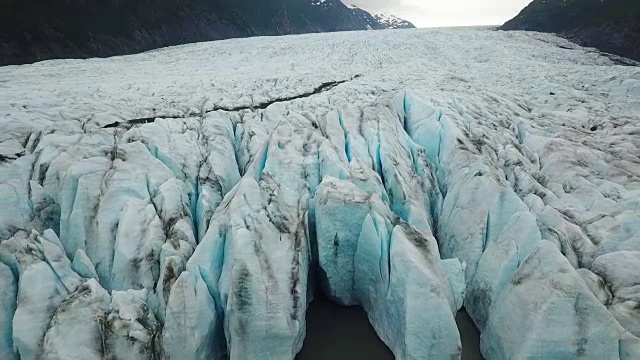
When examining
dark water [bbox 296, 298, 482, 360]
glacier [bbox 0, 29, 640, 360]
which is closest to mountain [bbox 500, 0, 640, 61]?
glacier [bbox 0, 29, 640, 360]

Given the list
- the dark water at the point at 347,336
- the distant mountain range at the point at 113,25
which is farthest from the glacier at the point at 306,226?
the distant mountain range at the point at 113,25

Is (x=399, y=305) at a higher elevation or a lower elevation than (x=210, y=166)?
A: lower

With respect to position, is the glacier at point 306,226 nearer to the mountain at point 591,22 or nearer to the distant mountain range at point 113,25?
the distant mountain range at point 113,25

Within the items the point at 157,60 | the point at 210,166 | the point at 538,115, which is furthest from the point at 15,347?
the point at 157,60

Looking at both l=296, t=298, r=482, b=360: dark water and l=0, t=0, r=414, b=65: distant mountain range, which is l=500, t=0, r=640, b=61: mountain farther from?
l=0, t=0, r=414, b=65: distant mountain range

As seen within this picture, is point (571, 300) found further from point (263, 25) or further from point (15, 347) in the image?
point (263, 25)

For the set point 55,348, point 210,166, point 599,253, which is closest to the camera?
point 55,348
